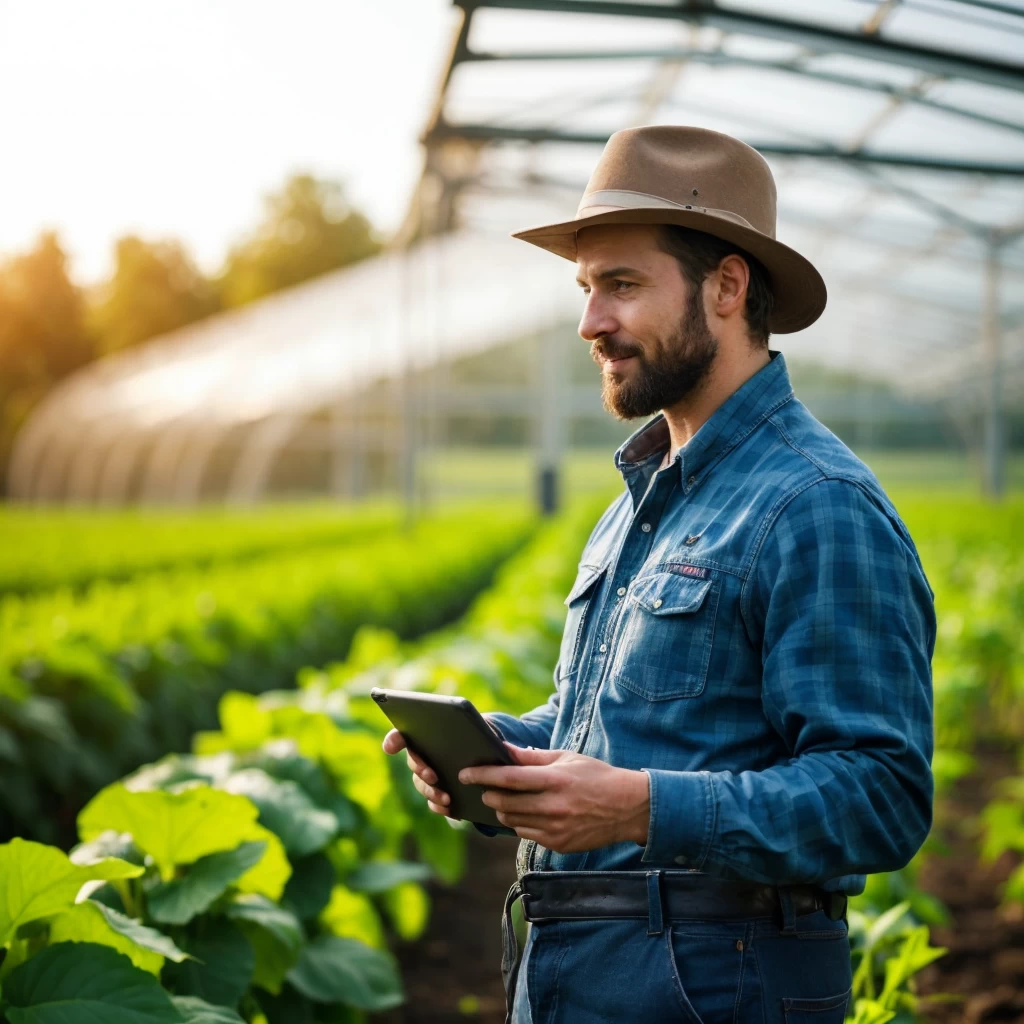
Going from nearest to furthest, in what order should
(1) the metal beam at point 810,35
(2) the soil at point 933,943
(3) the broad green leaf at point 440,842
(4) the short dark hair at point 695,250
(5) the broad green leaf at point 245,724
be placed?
(4) the short dark hair at point 695,250
(5) the broad green leaf at point 245,724
(3) the broad green leaf at point 440,842
(2) the soil at point 933,943
(1) the metal beam at point 810,35

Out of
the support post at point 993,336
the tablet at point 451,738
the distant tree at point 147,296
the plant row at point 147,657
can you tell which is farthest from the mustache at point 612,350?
the distant tree at point 147,296

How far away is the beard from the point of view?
1845 millimetres

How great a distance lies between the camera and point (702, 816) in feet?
5.00

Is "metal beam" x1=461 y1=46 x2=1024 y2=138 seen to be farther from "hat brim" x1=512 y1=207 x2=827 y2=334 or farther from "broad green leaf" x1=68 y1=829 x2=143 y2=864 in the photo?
"broad green leaf" x1=68 y1=829 x2=143 y2=864

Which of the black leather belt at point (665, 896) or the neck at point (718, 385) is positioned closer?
the black leather belt at point (665, 896)

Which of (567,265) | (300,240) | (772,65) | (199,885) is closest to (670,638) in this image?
(199,885)

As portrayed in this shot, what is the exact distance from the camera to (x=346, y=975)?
2689 mm

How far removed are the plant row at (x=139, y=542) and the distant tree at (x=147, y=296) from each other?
44.0m

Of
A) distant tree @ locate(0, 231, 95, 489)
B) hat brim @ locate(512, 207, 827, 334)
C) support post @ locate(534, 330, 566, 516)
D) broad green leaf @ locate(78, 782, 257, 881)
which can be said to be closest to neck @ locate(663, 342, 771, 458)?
hat brim @ locate(512, 207, 827, 334)

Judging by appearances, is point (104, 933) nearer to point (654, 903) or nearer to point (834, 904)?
point (654, 903)

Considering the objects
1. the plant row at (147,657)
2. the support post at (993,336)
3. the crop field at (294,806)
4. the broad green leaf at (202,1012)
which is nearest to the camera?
the broad green leaf at (202,1012)

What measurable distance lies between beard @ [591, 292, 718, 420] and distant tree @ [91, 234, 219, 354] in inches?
2545

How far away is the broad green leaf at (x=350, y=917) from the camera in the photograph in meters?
3.06

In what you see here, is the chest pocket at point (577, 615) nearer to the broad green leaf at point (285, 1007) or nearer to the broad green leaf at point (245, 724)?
the broad green leaf at point (285, 1007)
